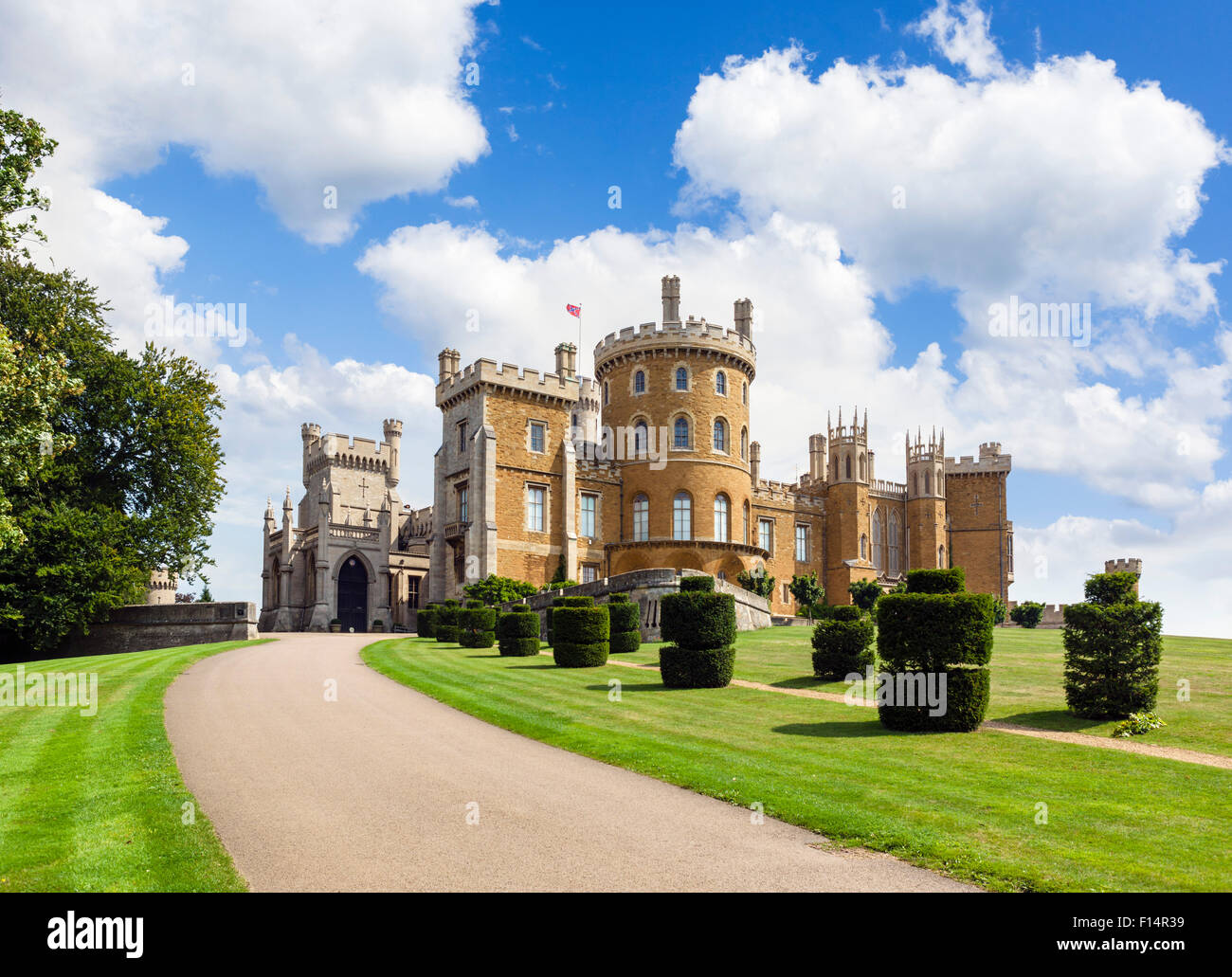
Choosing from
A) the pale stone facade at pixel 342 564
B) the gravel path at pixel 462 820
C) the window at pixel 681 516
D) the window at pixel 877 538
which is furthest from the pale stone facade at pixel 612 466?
the gravel path at pixel 462 820

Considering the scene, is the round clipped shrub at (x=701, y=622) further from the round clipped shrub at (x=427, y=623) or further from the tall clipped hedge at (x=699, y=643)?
the round clipped shrub at (x=427, y=623)

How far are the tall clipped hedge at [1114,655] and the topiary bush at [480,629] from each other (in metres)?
19.9

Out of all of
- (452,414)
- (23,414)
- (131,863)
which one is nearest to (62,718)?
(23,414)

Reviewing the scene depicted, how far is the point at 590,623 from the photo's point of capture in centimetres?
2408

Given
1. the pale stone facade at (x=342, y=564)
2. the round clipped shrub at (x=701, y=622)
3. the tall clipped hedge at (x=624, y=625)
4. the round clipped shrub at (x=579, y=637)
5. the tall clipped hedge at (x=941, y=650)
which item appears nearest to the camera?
the tall clipped hedge at (x=941, y=650)

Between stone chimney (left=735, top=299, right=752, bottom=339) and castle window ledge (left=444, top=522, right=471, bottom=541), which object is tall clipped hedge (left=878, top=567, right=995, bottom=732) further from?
stone chimney (left=735, top=299, right=752, bottom=339)

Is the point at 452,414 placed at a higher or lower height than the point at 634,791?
higher

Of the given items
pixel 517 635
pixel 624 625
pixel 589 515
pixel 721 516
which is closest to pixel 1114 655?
pixel 624 625

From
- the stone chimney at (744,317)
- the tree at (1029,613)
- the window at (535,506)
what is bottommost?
the tree at (1029,613)

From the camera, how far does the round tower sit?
4484 cm

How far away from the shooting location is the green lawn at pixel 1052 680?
1361 cm

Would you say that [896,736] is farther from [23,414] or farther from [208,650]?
[208,650]
